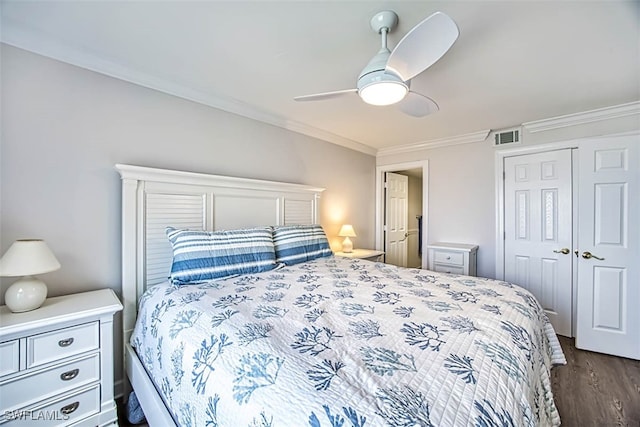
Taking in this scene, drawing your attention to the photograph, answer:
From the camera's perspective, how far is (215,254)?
1975 millimetres

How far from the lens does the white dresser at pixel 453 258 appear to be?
330cm

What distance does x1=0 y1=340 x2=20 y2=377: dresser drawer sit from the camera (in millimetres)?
1275

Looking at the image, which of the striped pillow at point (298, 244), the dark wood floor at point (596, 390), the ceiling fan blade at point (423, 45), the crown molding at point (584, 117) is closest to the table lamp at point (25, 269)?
the dark wood floor at point (596, 390)

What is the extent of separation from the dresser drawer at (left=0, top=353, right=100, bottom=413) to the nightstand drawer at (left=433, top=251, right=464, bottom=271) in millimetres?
3399

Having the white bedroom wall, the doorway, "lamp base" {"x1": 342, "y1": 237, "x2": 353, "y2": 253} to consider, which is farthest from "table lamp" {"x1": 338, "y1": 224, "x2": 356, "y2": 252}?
the white bedroom wall

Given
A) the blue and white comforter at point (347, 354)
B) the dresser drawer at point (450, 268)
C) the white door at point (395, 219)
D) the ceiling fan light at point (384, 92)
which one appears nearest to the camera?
the blue and white comforter at point (347, 354)

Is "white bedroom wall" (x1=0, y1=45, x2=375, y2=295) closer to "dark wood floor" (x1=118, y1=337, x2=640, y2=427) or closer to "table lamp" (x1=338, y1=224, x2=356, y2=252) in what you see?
"dark wood floor" (x1=118, y1=337, x2=640, y2=427)

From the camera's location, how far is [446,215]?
3.81 meters

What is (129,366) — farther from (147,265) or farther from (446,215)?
(446,215)

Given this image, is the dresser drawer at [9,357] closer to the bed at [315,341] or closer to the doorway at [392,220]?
the bed at [315,341]

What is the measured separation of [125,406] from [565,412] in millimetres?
2914

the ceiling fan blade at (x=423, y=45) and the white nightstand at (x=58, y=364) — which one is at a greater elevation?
the ceiling fan blade at (x=423, y=45)

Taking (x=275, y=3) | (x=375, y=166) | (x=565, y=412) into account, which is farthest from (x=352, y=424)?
(x=375, y=166)

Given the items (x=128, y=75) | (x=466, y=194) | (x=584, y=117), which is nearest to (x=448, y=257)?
(x=466, y=194)
